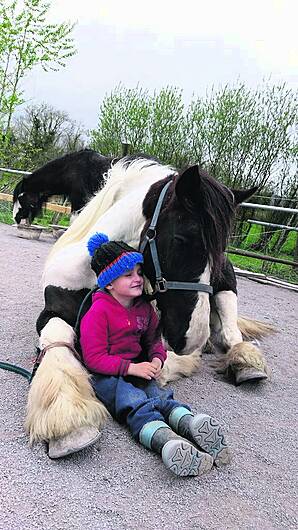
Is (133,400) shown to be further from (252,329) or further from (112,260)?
(252,329)

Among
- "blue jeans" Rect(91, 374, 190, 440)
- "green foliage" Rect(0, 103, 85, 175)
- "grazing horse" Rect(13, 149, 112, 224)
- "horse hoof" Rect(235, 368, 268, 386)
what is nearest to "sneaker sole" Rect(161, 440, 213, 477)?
"blue jeans" Rect(91, 374, 190, 440)

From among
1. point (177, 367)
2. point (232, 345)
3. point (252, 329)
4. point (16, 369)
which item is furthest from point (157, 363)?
point (252, 329)

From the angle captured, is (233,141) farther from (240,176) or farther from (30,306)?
(30,306)

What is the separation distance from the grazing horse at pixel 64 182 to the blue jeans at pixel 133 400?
2.96 metres

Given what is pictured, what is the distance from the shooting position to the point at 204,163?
12477 millimetres

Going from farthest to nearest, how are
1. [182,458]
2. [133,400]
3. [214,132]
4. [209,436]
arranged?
[214,132] → [133,400] → [209,436] → [182,458]

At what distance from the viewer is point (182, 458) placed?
1.53 metres

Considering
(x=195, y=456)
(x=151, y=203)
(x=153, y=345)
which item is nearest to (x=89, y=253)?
(x=151, y=203)

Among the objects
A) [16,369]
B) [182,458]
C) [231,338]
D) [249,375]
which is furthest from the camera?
[231,338]

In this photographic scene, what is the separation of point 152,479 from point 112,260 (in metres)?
0.87

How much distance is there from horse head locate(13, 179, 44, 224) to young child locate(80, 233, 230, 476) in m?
3.63

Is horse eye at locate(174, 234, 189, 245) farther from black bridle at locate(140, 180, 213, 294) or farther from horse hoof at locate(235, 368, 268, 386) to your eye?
horse hoof at locate(235, 368, 268, 386)

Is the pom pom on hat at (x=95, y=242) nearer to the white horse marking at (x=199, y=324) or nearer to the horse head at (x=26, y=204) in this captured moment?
the white horse marking at (x=199, y=324)

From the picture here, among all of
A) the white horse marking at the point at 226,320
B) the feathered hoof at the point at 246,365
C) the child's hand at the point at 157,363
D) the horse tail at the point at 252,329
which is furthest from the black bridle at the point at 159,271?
the horse tail at the point at 252,329
